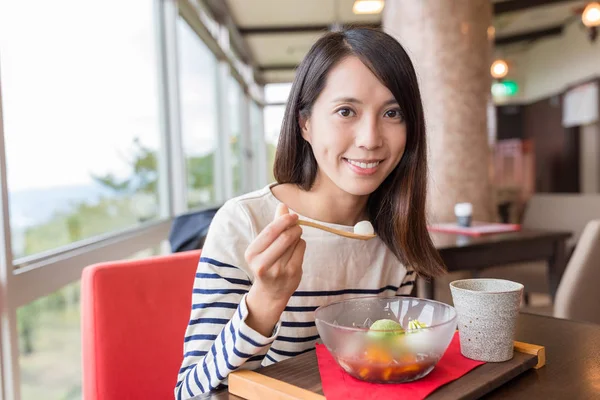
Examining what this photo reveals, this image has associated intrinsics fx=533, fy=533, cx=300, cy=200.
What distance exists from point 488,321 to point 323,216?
46cm

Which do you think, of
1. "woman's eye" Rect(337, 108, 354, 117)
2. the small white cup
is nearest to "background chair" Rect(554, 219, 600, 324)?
the small white cup

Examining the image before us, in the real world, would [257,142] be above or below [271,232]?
above

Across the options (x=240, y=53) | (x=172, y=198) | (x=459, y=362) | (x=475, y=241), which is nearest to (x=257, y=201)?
(x=459, y=362)

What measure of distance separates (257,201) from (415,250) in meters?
0.35

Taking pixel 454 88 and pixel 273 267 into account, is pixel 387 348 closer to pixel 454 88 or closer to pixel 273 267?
pixel 273 267

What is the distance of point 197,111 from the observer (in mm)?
4680

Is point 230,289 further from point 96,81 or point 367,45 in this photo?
point 96,81

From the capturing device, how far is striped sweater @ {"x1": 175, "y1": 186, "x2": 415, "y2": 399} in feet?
2.67

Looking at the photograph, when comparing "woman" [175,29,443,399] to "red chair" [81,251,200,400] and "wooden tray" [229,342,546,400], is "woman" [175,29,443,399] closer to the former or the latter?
"wooden tray" [229,342,546,400]

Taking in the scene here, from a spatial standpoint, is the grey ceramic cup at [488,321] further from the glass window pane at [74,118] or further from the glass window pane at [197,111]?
the glass window pane at [197,111]

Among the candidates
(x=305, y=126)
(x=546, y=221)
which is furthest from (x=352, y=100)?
(x=546, y=221)

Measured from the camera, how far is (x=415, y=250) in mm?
1130

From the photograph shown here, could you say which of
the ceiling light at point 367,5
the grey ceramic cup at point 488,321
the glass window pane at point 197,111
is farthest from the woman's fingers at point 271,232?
the ceiling light at point 367,5

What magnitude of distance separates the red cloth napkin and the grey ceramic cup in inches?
0.8
